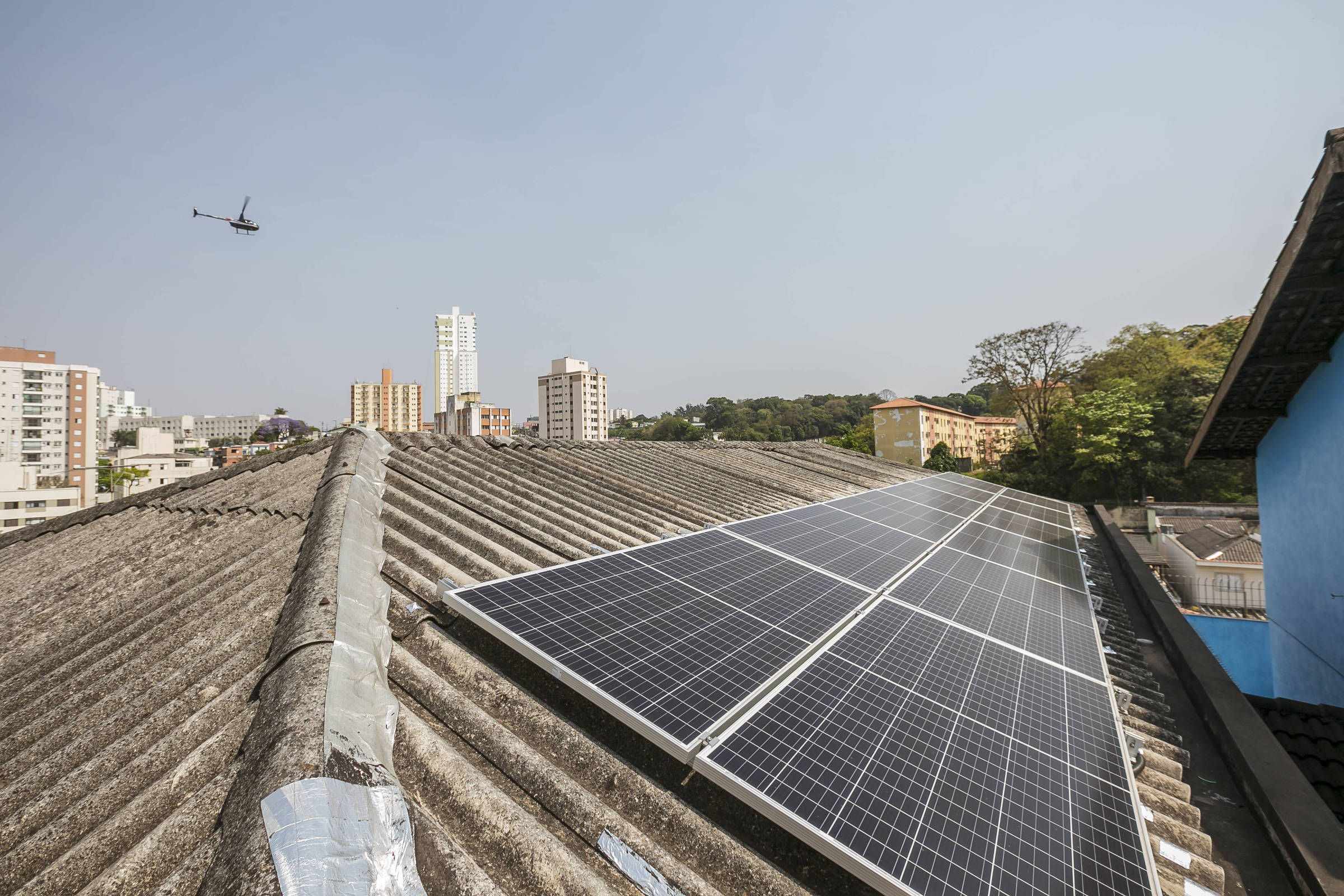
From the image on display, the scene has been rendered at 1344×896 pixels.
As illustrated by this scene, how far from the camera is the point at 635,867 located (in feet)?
7.72

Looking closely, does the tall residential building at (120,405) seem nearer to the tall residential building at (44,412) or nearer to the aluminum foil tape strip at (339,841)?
the tall residential building at (44,412)

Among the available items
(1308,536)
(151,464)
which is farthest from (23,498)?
(1308,536)

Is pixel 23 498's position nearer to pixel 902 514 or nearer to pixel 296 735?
pixel 296 735

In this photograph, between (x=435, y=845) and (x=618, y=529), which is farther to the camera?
(x=618, y=529)

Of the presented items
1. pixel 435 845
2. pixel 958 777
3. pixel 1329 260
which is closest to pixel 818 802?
pixel 958 777

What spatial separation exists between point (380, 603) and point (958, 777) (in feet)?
13.0

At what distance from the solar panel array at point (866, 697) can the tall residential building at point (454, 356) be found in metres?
138

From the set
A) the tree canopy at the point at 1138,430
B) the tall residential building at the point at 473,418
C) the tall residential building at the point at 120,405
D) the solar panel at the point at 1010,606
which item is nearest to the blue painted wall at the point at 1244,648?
the solar panel at the point at 1010,606

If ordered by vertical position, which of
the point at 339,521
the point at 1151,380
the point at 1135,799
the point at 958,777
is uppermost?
the point at 1151,380

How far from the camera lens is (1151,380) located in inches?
1275

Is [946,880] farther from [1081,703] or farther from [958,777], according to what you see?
[1081,703]

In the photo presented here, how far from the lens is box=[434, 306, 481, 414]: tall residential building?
132750 millimetres

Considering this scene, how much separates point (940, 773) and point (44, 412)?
118998 mm

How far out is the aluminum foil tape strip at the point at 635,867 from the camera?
7.49ft
